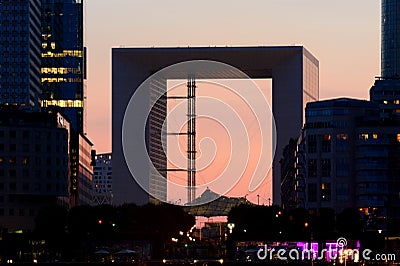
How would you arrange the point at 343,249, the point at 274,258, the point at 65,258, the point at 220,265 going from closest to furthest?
the point at 220,265 → the point at 343,249 → the point at 274,258 → the point at 65,258

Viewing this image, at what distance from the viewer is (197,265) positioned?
151000 millimetres

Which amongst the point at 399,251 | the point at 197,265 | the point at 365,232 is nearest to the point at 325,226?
the point at 365,232

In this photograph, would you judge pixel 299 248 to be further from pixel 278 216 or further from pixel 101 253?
pixel 101 253

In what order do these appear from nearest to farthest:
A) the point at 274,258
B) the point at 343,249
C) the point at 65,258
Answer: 1. the point at 343,249
2. the point at 274,258
3. the point at 65,258

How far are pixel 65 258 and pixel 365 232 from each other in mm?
46200

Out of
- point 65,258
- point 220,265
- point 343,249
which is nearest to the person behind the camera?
point 220,265

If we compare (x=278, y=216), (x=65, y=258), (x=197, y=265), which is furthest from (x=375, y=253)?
(x=65, y=258)

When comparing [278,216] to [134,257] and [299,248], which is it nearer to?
[299,248]

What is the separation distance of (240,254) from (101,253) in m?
21.3

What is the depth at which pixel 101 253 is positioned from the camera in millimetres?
192875

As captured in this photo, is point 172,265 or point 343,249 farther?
point 343,249
